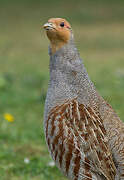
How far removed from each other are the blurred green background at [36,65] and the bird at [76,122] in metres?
1.22

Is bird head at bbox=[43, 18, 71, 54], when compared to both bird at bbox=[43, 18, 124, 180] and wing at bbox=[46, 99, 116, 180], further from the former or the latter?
wing at bbox=[46, 99, 116, 180]

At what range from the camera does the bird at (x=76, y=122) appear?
337 cm

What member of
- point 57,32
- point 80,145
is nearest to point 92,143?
point 80,145

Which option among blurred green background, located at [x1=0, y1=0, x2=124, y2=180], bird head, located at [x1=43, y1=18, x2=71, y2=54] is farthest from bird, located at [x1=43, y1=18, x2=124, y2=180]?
blurred green background, located at [x1=0, y1=0, x2=124, y2=180]

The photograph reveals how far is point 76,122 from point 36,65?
8925 millimetres

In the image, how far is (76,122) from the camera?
135 inches

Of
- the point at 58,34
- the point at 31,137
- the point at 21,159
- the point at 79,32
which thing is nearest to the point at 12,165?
the point at 21,159

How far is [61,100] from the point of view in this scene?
3.54 metres

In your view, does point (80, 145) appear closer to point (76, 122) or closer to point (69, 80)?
point (76, 122)

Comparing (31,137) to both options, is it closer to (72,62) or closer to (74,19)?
(72,62)

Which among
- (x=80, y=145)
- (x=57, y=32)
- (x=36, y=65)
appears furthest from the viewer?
(x=36, y=65)

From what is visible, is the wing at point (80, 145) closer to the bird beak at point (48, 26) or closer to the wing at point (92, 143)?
the wing at point (92, 143)

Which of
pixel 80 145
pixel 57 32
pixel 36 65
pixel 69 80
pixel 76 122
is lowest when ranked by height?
pixel 80 145

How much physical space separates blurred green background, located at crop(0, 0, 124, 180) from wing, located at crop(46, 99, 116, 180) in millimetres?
1218
